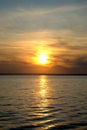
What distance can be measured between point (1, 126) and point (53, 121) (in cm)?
610

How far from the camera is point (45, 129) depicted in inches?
1011

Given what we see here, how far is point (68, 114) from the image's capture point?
34.3m

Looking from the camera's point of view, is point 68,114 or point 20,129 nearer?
point 20,129

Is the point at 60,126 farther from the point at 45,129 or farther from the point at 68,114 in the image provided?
the point at 68,114

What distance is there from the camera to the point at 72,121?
97.2 feet

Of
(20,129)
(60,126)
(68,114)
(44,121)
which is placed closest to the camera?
(20,129)

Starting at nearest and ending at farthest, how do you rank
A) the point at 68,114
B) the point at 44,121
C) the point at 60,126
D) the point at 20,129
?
the point at 20,129
the point at 60,126
the point at 44,121
the point at 68,114

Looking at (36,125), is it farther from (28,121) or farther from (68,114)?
(68,114)

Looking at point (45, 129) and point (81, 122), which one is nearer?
point (45, 129)

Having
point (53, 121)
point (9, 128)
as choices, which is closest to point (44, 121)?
point (53, 121)

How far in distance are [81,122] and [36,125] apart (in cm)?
512

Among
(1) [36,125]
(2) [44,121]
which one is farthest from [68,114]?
(1) [36,125]

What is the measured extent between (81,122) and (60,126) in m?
2.94

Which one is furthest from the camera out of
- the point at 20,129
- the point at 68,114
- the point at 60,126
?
the point at 68,114
